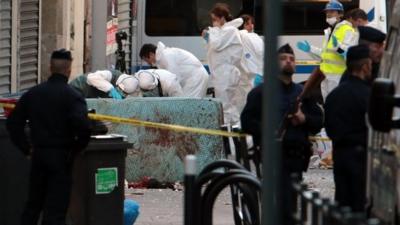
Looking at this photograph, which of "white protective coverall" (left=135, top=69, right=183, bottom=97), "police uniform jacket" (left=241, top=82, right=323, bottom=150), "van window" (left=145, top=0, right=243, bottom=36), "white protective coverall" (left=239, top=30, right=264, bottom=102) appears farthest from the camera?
"van window" (left=145, top=0, right=243, bottom=36)

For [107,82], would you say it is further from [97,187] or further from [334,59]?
[97,187]

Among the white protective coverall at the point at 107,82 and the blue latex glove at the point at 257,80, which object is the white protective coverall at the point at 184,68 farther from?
the white protective coverall at the point at 107,82

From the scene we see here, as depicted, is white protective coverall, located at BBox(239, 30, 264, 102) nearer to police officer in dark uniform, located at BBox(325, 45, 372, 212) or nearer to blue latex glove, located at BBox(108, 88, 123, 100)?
blue latex glove, located at BBox(108, 88, 123, 100)

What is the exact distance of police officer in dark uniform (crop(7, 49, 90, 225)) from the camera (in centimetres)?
1062

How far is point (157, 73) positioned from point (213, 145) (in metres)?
2.28

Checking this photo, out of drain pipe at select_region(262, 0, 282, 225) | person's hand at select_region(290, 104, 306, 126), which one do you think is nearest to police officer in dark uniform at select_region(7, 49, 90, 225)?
person's hand at select_region(290, 104, 306, 126)

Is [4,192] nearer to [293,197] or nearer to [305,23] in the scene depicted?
[293,197]

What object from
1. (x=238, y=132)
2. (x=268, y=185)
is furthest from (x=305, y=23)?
(x=268, y=185)

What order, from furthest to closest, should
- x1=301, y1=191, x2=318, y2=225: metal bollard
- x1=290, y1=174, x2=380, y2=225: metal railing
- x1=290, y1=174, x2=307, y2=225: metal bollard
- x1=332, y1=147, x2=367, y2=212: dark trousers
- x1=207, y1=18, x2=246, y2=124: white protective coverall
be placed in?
1. x1=207, y1=18, x2=246, y2=124: white protective coverall
2. x1=332, y1=147, x2=367, y2=212: dark trousers
3. x1=290, y1=174, x2=307, y2=225: metal bollard
4. x1=301, y1=191, x2=318, y2=225: metal bollard
5. x1=290, y1=174, x2=380, y2=225: metal railing

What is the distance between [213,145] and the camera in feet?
52.3

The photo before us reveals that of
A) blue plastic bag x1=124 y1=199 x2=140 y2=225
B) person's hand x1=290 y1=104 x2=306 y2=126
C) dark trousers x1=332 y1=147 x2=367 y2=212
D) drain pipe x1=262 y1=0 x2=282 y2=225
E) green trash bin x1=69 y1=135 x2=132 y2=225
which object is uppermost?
drain pipe x1=262 y1=0 x2=282 y2=225

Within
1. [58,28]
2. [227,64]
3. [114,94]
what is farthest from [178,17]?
[114,94]

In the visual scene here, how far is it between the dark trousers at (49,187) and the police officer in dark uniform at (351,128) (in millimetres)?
2271

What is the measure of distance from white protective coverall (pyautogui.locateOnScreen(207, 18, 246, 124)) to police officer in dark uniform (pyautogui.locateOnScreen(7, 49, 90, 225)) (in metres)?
9.32
